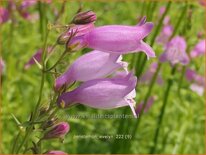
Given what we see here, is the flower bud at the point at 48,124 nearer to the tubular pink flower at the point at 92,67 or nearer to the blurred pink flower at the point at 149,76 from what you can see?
the tubular pink flower at the point at 92,67

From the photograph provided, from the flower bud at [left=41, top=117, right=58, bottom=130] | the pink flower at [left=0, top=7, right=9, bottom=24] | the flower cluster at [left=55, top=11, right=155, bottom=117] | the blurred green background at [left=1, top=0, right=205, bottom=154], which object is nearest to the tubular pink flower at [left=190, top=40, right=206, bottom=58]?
the blurred green background at [left=1, top=0, right=205, bottom=154]

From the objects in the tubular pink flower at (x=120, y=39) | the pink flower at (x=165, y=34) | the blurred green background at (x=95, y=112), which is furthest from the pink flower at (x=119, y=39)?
the pink flower at (x=165, y=34)

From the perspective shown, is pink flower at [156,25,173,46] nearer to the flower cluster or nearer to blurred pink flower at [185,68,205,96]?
blurred pink flower at [185,68,205,96]

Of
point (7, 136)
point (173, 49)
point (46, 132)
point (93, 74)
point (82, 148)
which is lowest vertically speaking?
point (82, 148)

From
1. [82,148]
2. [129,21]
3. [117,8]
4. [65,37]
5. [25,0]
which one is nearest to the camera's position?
[65,37]

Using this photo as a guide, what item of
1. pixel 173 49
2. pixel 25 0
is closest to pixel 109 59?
pixel 173 49

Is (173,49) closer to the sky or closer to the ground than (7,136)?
closer to the sky

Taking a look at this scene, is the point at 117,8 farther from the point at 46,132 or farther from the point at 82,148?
the point at 46,132
